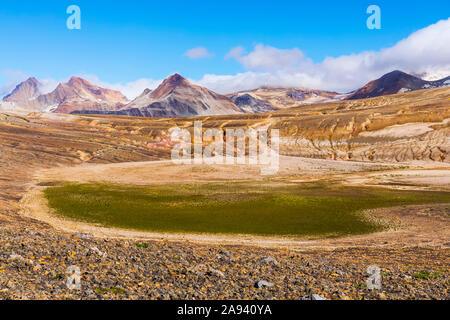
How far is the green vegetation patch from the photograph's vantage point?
33312mm

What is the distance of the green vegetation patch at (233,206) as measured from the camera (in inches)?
1312

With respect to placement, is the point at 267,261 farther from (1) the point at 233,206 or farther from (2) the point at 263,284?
(1) the point at 233,206

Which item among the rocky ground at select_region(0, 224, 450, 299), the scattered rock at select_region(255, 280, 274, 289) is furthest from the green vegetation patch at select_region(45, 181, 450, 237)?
the scattered rock at select_region(255, 280, 274, 289)

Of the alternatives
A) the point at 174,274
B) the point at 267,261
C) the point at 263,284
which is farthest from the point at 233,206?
the point at 263,284

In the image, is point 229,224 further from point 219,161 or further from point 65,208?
point 219,161

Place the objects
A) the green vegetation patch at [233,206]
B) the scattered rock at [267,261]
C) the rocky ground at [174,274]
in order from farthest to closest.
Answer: the green vegetation patch at [233,206], the scattered rock at [267,261], the rocky ground at [174,274]

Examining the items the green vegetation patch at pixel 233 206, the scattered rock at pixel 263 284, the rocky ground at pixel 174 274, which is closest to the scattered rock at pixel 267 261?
the rocky ground at pixel 174 274

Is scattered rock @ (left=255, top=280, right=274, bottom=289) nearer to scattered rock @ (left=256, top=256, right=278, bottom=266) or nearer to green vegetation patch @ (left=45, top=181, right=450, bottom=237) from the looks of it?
scattered rock @ (left=256, top=256, right=278, bottom=266)

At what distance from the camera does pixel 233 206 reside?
43844 millimetres

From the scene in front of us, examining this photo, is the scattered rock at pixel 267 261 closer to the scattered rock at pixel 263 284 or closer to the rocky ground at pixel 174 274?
the rocky ground at pixel 174 274

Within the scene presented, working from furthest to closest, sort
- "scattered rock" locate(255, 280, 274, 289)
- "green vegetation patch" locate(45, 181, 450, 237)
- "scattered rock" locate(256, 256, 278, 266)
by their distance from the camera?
1. "green vegetation patch" locate(45, 181, 450, 237)
2. "scattered rock" locate(256, 256, 278, 266)
3. "scattered rock" locate(255, 280, 274, 289)

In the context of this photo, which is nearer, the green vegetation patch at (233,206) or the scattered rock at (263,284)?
the scattered rock at (263,284)

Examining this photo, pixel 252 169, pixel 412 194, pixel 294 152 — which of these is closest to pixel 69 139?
pixel 252 169
